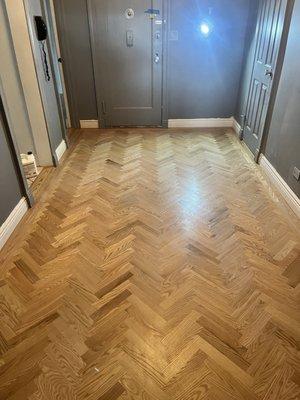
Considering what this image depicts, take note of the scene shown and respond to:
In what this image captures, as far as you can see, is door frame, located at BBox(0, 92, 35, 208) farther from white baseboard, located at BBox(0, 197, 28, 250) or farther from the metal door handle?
the metal door handle

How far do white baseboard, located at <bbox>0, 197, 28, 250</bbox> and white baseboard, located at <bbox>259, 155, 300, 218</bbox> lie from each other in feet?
7.86

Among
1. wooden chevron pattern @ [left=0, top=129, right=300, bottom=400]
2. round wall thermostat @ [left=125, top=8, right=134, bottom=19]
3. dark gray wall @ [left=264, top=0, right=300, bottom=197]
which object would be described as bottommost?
wooden chevron pattern @ [left=0, top=129, right=300, bottom=400]

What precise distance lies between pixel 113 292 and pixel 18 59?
7.95 ft

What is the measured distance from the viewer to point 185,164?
139 inches

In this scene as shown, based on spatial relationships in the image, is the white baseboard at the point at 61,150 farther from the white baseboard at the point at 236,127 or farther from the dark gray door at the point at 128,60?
the white baseboard at the point at 236,127

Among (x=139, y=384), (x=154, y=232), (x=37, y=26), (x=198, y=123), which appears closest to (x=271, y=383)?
(x=139, y=384)

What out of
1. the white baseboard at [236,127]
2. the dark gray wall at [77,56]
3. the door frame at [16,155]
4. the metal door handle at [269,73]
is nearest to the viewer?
the door frame at [16,155]

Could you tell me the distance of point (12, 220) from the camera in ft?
7.95

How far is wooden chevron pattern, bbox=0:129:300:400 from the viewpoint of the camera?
1.43 metres

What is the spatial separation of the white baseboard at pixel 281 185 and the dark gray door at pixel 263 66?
25cm

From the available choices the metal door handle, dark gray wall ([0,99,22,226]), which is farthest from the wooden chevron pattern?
the metal door handle

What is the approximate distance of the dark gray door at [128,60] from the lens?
3.91 meters

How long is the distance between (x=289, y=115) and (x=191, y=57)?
6.59ft

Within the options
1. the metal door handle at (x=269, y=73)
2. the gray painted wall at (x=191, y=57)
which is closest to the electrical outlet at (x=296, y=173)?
the metal door handle at (x=269, y=73)
